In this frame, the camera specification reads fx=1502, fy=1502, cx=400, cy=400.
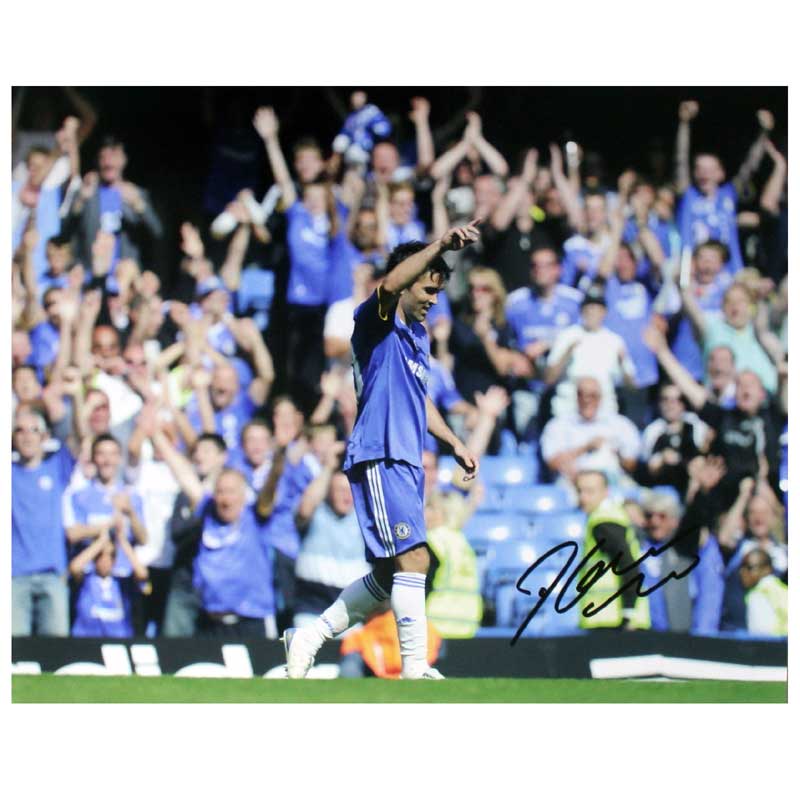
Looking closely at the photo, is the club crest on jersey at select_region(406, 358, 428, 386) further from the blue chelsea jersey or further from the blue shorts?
the blue shorts

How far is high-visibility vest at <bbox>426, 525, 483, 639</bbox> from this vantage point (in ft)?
32.6

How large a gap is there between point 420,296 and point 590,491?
2.85 meters

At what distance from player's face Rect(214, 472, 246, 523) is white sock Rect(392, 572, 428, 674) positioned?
2640 mm

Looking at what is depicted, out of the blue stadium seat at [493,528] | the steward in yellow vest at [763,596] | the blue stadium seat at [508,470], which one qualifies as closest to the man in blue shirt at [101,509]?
the blue stadium seat at [493,528]

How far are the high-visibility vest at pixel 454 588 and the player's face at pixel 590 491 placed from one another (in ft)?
2.69

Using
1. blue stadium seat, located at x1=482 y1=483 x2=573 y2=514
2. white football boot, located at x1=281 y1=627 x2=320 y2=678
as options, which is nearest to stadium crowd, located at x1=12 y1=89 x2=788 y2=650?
blue stadium seat, located at x1=482 y1=483 x2=573 y2=514

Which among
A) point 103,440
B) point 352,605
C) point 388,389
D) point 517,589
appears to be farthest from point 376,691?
point 103,440

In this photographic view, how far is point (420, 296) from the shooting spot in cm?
774

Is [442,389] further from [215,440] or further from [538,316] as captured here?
[215,440]

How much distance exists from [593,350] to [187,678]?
3458 mm
